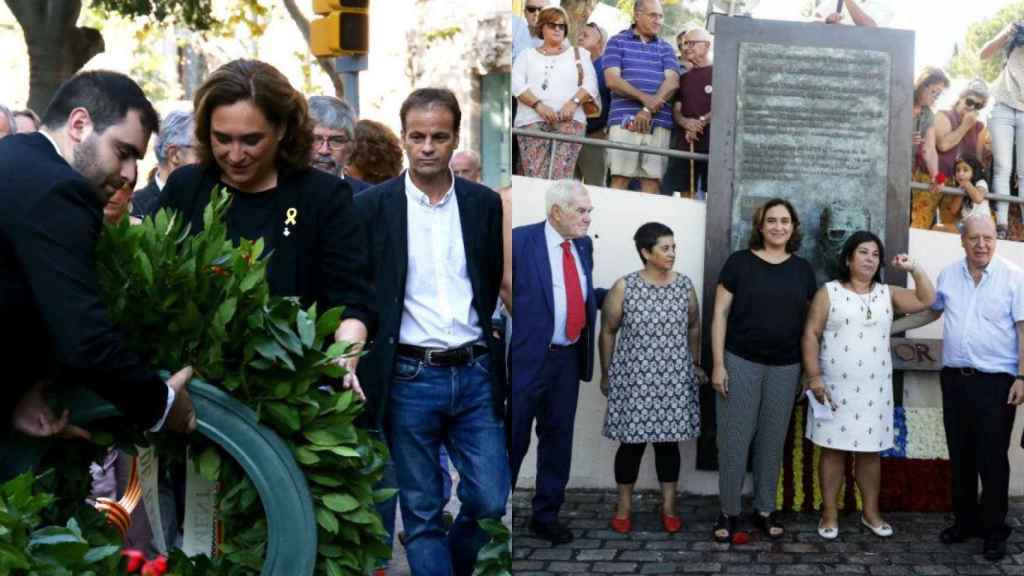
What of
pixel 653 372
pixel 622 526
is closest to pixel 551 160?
pixel 653 372

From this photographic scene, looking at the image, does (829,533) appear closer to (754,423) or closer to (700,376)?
(754,423)

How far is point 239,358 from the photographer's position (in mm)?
3582

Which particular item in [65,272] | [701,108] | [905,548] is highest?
[701,108]

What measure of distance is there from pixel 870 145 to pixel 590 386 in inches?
90.7

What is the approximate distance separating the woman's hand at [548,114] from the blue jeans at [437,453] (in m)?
4.53

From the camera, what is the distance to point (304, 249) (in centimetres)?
441

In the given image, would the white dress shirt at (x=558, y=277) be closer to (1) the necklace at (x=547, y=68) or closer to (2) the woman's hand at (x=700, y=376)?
(2) the woman's hand at (x=700, y=376)

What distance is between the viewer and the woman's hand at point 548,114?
9.77 metres

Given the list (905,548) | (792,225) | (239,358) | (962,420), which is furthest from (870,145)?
(239,358)

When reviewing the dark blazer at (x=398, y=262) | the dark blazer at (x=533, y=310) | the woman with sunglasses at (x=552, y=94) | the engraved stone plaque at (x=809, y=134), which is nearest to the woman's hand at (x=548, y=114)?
the woman with sunglasses at (x=552, y=94)

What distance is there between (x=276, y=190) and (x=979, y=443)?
16.9ft

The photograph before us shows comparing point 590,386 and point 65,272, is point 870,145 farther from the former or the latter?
point 65,272

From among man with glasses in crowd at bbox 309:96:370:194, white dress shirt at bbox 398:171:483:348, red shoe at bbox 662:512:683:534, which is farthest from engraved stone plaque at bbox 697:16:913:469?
white dress shirt at bbox 398:171:483:348

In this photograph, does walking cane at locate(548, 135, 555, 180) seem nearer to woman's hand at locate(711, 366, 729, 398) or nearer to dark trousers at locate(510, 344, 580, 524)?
dark trousers at locate(510, 344, 580, 524)
